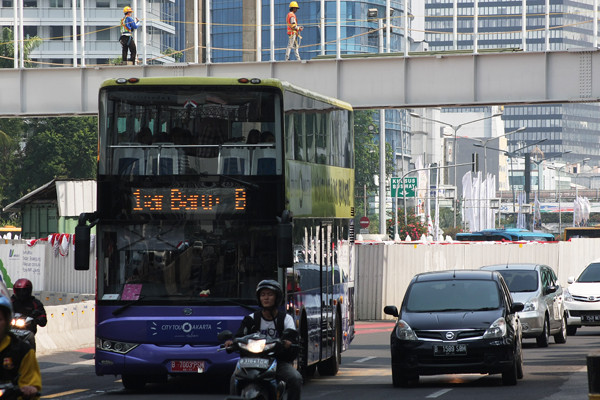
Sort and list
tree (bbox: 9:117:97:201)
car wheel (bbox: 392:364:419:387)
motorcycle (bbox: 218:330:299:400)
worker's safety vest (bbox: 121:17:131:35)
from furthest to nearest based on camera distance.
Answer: tree (bbox: 9:117:97:201), worker's safety vest (bbox: 121:17:131:35), car wheel (bbox: 392:364:419:387), motorcycle (bbox: 218:330:299:400)

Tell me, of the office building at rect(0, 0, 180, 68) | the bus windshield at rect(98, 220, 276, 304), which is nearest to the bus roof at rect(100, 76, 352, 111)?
the bus windshield at rect(98, 220, 276, 304)

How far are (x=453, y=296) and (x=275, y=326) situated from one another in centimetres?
705

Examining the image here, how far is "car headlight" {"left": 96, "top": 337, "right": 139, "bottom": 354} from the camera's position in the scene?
15852mm

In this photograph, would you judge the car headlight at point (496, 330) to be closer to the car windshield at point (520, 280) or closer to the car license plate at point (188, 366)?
the car license plate at point (188, 366)

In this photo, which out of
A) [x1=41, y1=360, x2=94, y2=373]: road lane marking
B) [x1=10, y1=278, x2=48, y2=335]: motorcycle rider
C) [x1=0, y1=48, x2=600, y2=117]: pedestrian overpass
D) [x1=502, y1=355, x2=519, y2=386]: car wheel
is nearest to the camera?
[x1=10, y1=278, x2=48, y2=335]: motorcycle rider

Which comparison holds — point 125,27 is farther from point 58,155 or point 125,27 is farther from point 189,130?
point 58,155

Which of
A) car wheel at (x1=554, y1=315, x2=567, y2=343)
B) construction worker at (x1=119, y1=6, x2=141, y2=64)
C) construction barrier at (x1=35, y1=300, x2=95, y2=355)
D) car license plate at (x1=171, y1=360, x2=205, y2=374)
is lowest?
car wheel at (x1=554, y1=315, x2=567, y2=343)

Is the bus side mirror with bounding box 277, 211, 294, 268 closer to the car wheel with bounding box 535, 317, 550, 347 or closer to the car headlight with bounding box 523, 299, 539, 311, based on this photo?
the car headlight with bounding box 523, 299, 539, 311

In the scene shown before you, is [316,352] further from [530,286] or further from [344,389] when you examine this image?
[530,286]

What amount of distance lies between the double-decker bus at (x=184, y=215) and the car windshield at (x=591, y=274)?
1568cm

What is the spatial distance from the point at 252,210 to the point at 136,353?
2285 millimetres

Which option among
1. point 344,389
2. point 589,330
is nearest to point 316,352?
point 344,389

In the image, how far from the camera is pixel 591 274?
99.9 ft

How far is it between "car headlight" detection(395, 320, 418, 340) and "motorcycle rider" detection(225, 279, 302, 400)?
19.3 feet
